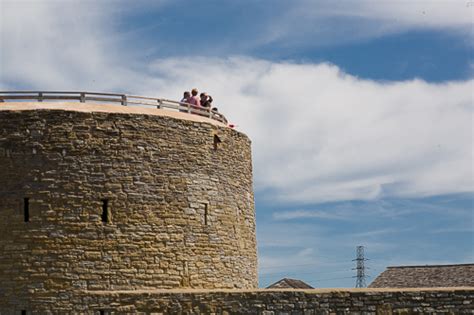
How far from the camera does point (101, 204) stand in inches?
783

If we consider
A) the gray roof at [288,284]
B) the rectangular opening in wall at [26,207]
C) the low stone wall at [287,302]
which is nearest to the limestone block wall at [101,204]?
the rectangular opening in wall at [26,207]

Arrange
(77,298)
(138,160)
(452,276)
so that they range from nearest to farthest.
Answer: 1. (77,298)
2. (138,160)
3. (452,276)

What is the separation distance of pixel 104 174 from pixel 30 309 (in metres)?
3.40

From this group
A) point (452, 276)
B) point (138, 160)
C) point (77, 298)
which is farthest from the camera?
point (452, 276)

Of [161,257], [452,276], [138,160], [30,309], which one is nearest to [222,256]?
[161,257]

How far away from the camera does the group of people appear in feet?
75.2

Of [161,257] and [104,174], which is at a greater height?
[104,174]

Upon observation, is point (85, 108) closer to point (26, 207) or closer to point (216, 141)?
point (26, 207)

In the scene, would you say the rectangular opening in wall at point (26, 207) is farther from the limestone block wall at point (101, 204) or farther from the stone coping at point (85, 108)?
the stone coping at point (85, 108)

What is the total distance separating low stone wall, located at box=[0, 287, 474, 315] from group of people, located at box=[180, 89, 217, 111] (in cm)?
618

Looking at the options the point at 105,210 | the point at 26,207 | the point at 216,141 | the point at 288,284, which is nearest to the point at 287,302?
the point at 105,210

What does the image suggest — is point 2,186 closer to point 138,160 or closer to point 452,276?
point 138,160

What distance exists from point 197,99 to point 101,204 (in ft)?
14.9

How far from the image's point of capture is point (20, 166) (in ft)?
65.1
